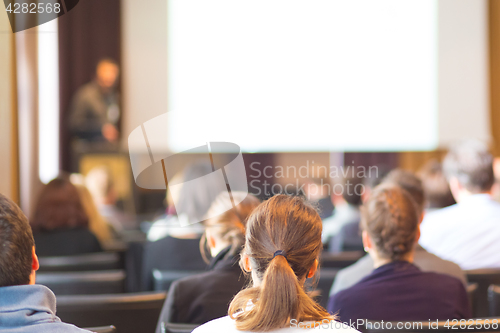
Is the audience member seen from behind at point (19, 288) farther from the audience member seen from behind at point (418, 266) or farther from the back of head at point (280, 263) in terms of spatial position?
the audience member seen from behind at point (418, 266)

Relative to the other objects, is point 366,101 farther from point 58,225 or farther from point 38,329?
point 38,329

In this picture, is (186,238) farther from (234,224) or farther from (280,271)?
(280,271)

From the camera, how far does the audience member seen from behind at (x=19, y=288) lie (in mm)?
921

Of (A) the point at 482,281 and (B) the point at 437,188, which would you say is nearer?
(A) the point at 482,281

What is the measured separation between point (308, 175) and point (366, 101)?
1.35m

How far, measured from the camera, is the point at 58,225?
2586 mm

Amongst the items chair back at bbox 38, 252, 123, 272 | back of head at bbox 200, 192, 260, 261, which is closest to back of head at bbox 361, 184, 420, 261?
back of head at bbox 200, 192, 260, 261

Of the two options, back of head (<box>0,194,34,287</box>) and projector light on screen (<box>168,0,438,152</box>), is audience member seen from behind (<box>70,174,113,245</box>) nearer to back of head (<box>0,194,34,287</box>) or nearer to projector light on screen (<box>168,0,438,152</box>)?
back of head (<box>0,194,34,287</box>)

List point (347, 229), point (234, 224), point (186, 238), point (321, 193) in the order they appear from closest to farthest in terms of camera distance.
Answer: point (234, 224)
point (186, 238)
point (347, 229)
point (321, 193)

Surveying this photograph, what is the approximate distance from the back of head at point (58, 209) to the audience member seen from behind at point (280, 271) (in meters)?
1.79

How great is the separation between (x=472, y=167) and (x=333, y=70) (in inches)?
159

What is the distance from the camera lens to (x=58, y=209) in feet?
8.46

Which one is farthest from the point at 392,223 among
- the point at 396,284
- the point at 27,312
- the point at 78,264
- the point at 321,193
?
the point at 321,193

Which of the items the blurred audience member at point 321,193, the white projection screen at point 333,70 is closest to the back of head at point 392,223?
the blurred audience member at point 321,193
